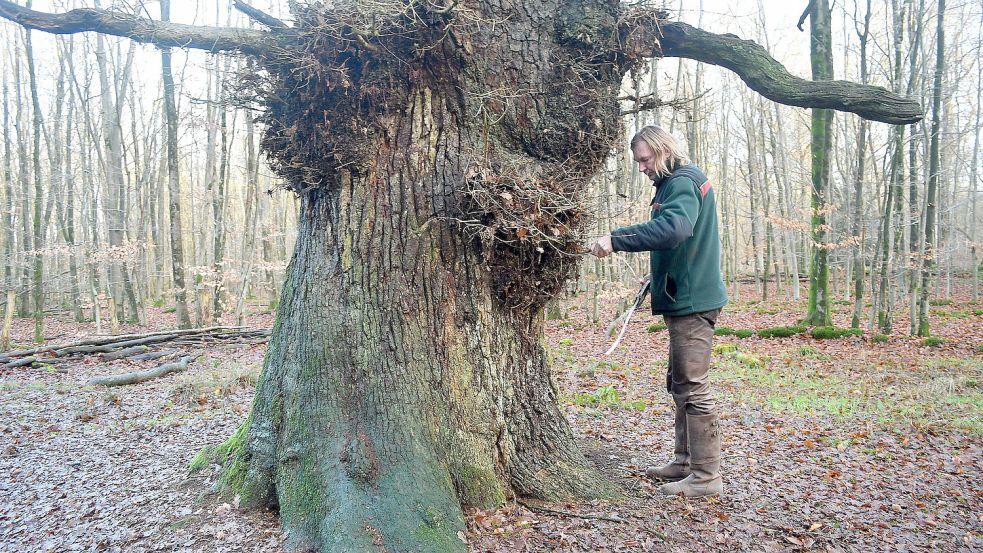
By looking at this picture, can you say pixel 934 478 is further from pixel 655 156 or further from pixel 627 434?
pixel 655 156

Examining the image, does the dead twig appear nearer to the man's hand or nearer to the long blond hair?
the man's hand

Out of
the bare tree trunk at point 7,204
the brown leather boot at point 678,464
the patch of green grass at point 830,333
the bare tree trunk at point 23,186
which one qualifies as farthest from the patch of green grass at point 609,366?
the bare tree trunk at point 23,186

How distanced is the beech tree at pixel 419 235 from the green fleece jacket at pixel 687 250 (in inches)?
21.0

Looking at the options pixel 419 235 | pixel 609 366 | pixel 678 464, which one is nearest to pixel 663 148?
pixel 419 235

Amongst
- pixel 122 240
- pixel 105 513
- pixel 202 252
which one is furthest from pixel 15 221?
pixel 105 513

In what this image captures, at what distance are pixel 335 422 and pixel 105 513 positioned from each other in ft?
5.48

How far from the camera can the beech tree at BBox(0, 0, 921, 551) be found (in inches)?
113

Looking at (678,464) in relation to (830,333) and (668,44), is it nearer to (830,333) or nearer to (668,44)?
(668,44)

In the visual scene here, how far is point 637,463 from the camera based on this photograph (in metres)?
3.88

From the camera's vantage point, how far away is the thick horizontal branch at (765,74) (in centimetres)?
325

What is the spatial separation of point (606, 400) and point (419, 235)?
163 inches

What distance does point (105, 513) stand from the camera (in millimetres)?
3221

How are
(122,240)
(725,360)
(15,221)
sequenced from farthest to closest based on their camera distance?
(15,221) < (122,240) < (725,360)

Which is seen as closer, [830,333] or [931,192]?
[830,333]
